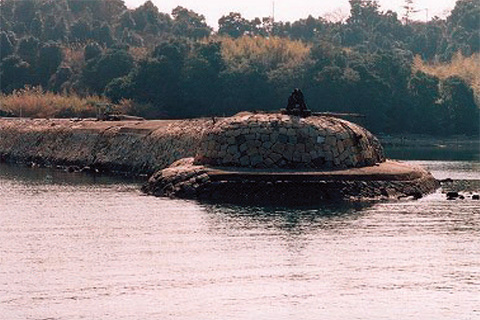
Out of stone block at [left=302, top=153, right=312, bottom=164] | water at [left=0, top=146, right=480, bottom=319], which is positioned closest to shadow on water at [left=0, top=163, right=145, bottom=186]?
stone block at [left=302, top=153, right=312, bottom=164]

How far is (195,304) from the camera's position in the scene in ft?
146

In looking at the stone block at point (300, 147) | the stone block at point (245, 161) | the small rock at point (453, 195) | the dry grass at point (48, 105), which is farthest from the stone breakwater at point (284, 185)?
the dry grass at point (48, 105)

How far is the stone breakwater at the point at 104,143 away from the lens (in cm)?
10719

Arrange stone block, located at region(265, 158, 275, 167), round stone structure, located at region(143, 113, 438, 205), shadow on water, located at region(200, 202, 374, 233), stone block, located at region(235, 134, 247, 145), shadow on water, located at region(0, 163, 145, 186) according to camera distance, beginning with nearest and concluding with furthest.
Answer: shadow on water, located at region(200, 202, 374, 233) < round stone structure, located at region(143, 113, 438, 205) < stone block, located at region(265, 158, 275, 167) < stone block, located at region(235, 134, 247, 145) < shadow on water, located at region(0, 163, 145, 186)

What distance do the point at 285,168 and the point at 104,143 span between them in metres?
40.3

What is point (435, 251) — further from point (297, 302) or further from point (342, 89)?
point (342, 89)

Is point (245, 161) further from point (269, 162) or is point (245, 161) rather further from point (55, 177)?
point (55, 177)

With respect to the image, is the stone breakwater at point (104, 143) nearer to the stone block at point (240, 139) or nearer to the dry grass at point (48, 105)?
the stone block at point (240, 139)

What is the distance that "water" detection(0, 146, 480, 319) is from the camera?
44281 mm

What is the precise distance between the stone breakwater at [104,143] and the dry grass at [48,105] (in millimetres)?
36720

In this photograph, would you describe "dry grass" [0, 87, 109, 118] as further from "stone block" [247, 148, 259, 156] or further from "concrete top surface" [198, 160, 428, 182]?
"concrete top surface" [198, 160, 428, 182]

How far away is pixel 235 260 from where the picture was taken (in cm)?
5312

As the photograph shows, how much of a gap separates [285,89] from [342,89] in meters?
8.69

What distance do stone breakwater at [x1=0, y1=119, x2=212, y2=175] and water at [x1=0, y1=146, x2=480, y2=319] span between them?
29163 millimetres
